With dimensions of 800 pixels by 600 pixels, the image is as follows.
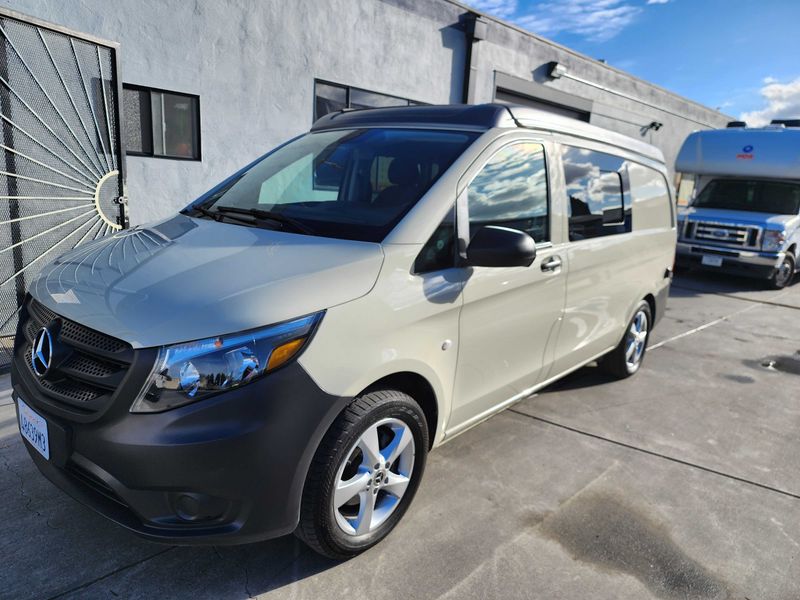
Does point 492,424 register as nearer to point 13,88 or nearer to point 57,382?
point 57,382

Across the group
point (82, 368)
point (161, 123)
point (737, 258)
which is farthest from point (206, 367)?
point (737, 258)

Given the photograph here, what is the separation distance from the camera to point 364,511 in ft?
7.99

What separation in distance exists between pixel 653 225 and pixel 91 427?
4.35 metres

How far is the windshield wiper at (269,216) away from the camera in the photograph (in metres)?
2.67

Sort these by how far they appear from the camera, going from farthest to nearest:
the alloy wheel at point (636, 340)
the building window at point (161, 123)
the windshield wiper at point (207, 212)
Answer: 1. the building window at point (161, 123)
2. the alloy wheel at point (636, 340)
3. the windshield wiper at point (207, 212)

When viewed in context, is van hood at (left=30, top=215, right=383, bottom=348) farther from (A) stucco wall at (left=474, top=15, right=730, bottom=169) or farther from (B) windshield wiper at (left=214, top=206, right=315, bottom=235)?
(A) stucco wall at (left=474, top=15, right=730, bottom=169)

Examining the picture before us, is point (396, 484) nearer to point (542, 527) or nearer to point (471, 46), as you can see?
point (542, 527)

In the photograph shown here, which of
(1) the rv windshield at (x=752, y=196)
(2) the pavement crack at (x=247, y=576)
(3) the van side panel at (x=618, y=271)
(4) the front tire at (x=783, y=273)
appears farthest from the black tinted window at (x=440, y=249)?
(1) the rv windshield at (x=752, y=196)

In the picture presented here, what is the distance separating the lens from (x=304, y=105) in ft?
28.2

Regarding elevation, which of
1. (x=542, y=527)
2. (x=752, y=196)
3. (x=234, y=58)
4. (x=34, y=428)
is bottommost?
(x=542, y=527)

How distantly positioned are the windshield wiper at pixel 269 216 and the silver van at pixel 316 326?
0.01 meters

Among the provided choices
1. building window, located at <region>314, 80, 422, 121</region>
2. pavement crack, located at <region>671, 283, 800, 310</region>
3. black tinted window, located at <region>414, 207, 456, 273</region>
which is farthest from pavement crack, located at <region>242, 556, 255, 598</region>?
pavement crack, located at <region>671, 283, 800, 310</region>

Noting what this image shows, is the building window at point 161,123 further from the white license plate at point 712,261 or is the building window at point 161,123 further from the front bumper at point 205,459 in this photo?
the white license plate at point 712,261

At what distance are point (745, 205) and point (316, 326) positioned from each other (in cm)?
1140
